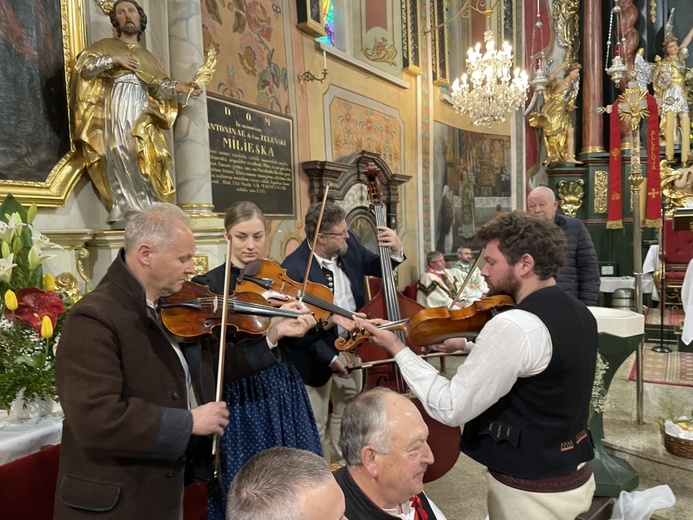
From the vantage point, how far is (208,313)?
1.80 metres

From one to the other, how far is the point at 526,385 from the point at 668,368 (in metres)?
5.04

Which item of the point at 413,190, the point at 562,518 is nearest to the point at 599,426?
the point at 562,518

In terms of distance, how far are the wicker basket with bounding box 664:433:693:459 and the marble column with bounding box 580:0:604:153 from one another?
7.70 metres

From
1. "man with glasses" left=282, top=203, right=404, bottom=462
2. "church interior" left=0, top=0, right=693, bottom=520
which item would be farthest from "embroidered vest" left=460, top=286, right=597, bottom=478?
"man with glasses" left=282, top=203, right=404, bottom=462

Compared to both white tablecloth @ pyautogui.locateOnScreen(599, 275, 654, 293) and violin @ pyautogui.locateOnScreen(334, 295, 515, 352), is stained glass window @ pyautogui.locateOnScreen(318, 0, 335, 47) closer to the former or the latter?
violin @ pyautogui.locateOnScreen(334, 295, 515, 352)

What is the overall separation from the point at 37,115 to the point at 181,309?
193 centimetres

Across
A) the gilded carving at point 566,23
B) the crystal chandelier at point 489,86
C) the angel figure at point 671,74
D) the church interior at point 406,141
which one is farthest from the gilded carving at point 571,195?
the crystal chandelier at point 489,86

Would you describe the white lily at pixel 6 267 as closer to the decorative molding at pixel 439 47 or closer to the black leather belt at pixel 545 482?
the black leather belt at pixel 545 482

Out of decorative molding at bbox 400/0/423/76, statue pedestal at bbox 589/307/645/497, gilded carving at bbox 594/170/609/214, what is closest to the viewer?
statue pedestal at bbox 589/307/645/497

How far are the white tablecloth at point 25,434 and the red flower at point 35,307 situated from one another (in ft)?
1.08

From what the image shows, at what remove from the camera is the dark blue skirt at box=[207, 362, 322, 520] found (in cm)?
206

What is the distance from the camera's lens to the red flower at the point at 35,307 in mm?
1781

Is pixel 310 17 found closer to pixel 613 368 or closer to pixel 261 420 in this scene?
pixel 613 368

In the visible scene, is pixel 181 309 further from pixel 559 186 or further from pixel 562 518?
pixel 559 186
